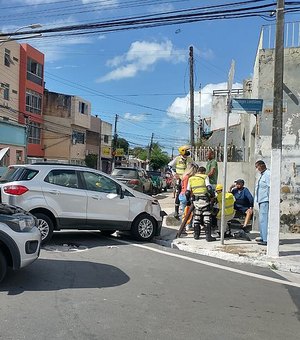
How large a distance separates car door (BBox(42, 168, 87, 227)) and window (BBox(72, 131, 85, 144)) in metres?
43.9

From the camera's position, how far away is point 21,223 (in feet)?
19.8

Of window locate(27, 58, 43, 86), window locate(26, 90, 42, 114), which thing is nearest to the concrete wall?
window locate(26, 90, 42, 114)

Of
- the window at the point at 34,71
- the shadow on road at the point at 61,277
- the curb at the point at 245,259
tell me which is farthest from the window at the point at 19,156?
the shadow on road at the point at 61,277

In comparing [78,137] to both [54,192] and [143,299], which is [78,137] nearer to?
[54,192]

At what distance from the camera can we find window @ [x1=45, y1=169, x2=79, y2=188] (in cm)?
941

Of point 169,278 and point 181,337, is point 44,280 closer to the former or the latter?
point 169,278

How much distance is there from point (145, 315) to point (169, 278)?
1849 millimetres

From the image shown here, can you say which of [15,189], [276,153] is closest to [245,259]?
[276,153]

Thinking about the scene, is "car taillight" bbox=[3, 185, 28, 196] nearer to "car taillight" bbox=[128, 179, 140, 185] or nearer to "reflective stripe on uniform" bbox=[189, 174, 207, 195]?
"reflective stripe on uniform" bbox=[189, 174, 207, 195]

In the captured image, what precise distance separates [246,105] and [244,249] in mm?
3013

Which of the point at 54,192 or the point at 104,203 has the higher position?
the point at 54,192

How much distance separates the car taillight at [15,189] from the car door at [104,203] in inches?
52.7

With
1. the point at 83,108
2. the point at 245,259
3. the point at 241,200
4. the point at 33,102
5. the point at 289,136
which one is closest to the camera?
the point at 245,259

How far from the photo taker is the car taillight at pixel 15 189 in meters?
8.95
